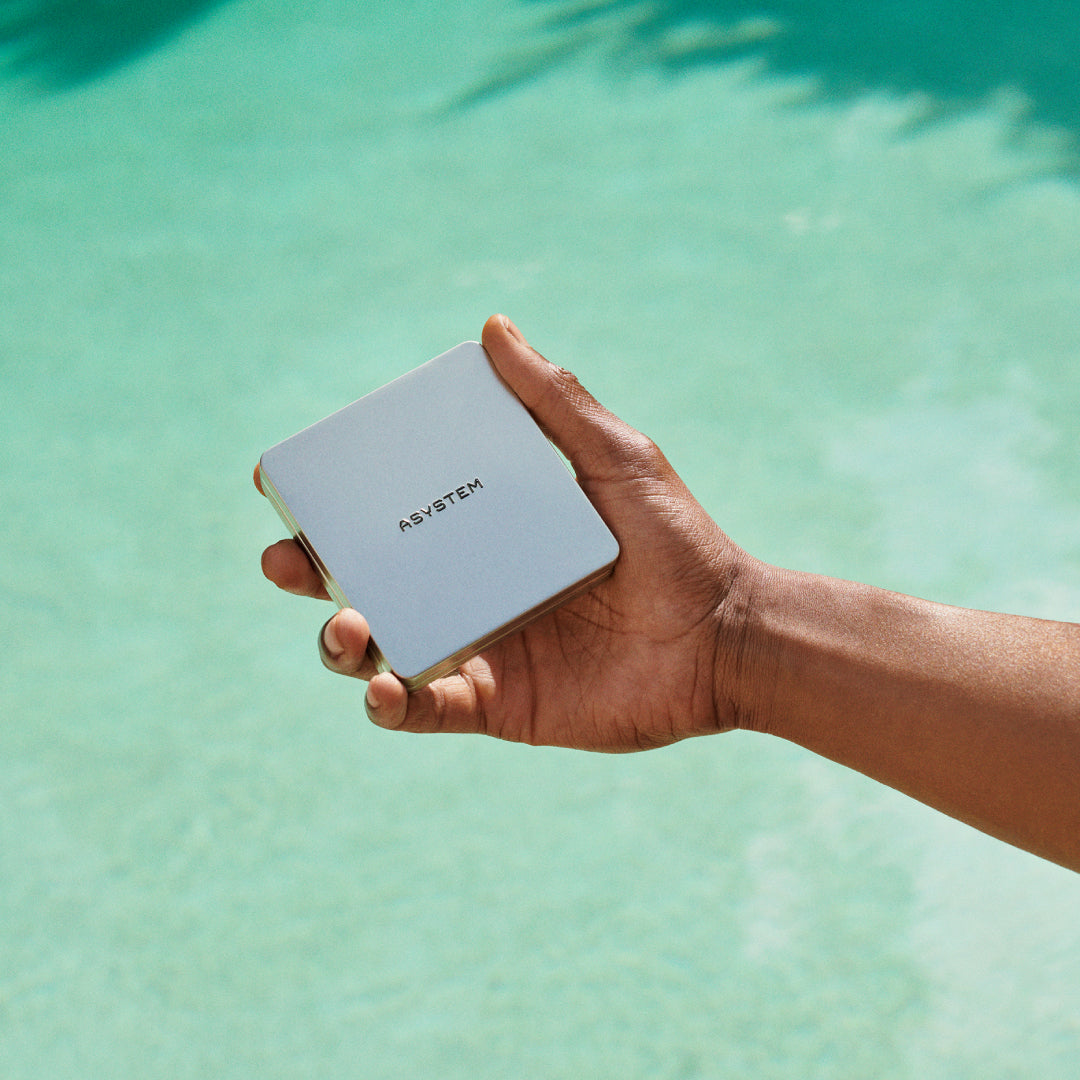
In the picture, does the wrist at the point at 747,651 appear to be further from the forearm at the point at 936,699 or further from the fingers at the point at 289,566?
the fingers at the point at 289,566

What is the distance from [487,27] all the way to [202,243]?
1221 mm

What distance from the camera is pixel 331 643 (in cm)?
109

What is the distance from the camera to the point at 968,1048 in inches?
66.7

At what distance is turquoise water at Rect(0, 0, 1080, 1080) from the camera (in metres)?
1.77

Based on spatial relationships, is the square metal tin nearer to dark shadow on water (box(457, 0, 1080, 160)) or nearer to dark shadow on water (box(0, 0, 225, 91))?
dark shadow on water (box(457, 0, 1080, 160))

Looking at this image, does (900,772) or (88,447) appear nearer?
(900,772)

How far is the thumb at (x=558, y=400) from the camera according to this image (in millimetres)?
1193

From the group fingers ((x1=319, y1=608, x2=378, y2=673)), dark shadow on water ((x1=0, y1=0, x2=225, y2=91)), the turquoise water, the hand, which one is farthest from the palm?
dark shadow on water ((x1=0, y1=0, x2=225, y2=91))

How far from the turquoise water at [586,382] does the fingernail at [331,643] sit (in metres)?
0.92

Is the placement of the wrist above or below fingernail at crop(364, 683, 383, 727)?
below

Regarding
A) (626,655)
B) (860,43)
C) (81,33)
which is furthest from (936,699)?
(81,33)

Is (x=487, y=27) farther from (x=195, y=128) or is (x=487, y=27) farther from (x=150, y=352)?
(x=150, y=352)

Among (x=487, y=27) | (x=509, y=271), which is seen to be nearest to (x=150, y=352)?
(x=509, y=271)

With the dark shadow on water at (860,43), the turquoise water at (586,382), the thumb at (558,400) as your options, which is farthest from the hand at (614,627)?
the dark shadow on water at (860,43)
